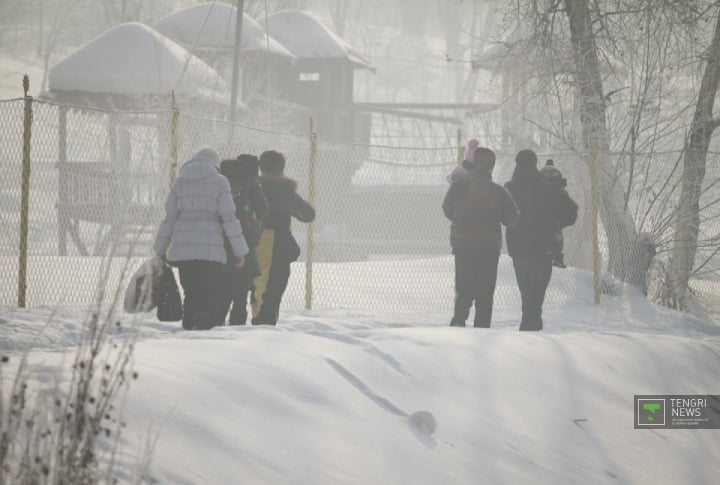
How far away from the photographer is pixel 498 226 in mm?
8594

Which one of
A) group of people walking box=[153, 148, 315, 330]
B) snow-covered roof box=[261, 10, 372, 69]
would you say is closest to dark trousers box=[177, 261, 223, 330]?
group of people walking box=[153, 148, 315, 330]

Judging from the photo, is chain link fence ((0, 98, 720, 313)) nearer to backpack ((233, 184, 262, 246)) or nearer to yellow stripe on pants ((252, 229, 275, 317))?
backpack ((233, 184, 262, 246))

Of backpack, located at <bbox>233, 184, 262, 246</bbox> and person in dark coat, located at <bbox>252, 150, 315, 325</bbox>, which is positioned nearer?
backpack, located at <bbox>233, 184, 262, 246</bbox>

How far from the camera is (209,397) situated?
16.5 feet

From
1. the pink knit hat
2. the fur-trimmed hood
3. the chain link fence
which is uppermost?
the pink knit hat

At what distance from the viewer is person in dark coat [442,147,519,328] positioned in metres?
8.52

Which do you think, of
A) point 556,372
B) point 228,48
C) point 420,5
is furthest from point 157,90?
point 420,5

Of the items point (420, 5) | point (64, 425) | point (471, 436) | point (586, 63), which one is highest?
point (420, 5)

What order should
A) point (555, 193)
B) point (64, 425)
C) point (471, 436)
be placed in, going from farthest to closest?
point (555, 193)
point (471, 436)
point (64, 425)

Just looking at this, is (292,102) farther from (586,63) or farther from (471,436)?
(471,436)

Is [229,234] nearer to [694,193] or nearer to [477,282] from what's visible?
[477,282]

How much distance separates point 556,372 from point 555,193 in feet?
7.11

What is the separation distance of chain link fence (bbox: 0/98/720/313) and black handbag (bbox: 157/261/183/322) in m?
0.56

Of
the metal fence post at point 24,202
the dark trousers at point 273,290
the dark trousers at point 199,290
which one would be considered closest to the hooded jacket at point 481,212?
the dark trousers at point 273,290
